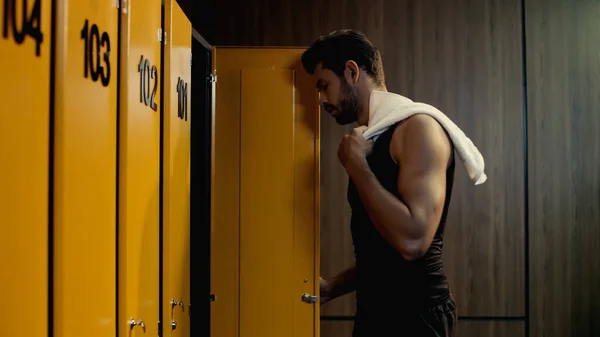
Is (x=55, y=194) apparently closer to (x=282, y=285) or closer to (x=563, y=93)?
(x=282, y=285)

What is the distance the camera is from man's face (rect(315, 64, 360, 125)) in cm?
192

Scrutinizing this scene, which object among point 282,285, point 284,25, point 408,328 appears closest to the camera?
point 408,328

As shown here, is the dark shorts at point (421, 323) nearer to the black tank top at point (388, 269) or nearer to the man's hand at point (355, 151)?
the black tank top at point (388, 269)

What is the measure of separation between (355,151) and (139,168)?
613 mm

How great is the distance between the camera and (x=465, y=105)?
338 centimetres

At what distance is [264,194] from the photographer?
2.60m

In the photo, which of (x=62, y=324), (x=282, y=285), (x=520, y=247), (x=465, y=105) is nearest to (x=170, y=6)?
(x=62, y=324)

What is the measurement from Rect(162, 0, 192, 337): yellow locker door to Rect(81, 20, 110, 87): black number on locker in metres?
0.52

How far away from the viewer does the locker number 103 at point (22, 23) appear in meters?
0.71

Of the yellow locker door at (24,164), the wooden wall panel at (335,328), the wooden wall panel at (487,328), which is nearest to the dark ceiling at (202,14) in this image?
the wooden wall panel at (335,328)

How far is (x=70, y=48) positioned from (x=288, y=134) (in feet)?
5.64

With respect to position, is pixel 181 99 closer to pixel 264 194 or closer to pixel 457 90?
pixel 264 194

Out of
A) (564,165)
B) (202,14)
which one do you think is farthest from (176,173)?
(564,165)

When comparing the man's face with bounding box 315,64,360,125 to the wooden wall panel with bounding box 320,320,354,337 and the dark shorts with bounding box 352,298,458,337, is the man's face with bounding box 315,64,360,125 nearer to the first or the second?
the dark shorts with bounding box 352,298,458,337
